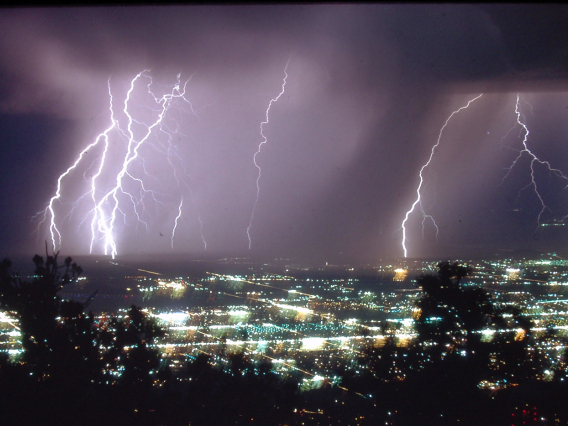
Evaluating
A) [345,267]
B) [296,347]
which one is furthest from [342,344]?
[345,267]

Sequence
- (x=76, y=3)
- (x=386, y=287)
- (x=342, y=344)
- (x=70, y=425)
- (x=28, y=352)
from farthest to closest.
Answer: (x=386, y=287) < (x=342, y=344) < (x=28, y=352) < (x=70, y=425) < (x=76, y=3)

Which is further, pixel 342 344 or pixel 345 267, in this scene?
pixel 345 267

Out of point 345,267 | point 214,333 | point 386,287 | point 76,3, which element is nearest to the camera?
point 76,3

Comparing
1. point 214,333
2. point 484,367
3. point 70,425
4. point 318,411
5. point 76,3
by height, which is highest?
point 76,3

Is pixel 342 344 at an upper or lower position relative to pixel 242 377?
lower

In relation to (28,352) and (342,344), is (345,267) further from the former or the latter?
(28,352)

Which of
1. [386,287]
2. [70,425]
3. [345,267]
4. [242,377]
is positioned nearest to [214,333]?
[242,377]
